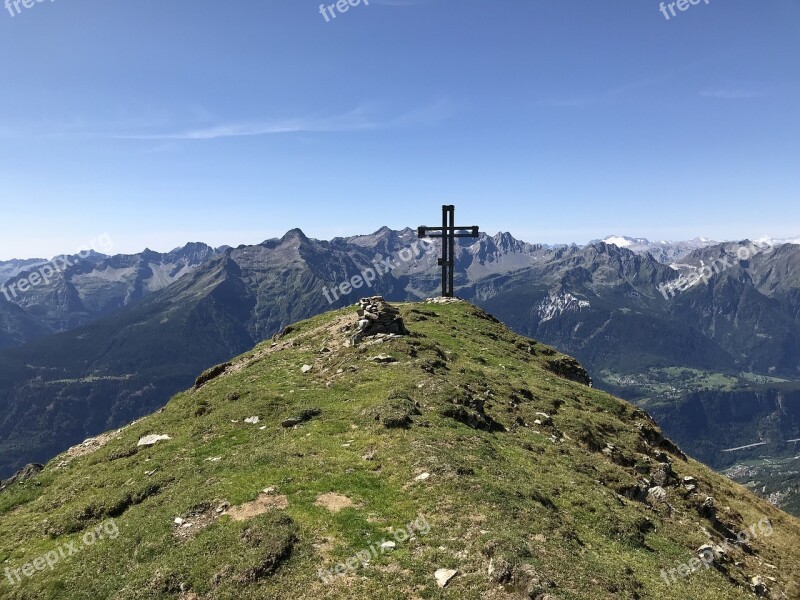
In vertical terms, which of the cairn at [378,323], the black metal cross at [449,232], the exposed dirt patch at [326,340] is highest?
the black metal cross at [449,232]

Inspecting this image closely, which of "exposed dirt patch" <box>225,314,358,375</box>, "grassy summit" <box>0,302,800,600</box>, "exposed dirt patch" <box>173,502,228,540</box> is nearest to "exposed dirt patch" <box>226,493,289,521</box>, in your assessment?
"grassy summit" <box>0,302,800,600</box>

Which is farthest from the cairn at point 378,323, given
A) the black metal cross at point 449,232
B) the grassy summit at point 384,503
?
the black metal cross at point 449,232

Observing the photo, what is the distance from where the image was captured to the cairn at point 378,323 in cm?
4122

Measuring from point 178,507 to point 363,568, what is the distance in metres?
9.03

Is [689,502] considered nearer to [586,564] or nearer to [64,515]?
[586,564]

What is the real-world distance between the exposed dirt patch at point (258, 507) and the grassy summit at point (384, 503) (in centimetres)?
7

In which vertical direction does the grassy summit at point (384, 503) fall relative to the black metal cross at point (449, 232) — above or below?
below

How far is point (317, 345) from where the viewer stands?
→ 141 ft

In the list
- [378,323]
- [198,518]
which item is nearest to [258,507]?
[198,518]

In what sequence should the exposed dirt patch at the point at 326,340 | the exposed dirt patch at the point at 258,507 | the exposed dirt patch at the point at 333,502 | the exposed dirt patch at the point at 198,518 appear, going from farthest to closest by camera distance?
the exposed dirt patch at the point at 326,340
the exposed dirt patch at the point at 333,502
the exposed dirt patch at the point at 258,507
the exposed dirt patch at the point at 198,518

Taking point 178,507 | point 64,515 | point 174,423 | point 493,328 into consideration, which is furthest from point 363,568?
point 493,328

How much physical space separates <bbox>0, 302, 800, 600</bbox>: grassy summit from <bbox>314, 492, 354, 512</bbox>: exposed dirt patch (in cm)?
6

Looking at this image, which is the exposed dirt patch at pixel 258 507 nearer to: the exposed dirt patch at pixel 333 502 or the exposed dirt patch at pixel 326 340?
the exposed dirt patch at pixel 333 502

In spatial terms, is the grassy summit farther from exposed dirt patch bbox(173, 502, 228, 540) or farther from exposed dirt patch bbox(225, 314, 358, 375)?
exposed dirt patch bbox(225, 314, 358, 375)
